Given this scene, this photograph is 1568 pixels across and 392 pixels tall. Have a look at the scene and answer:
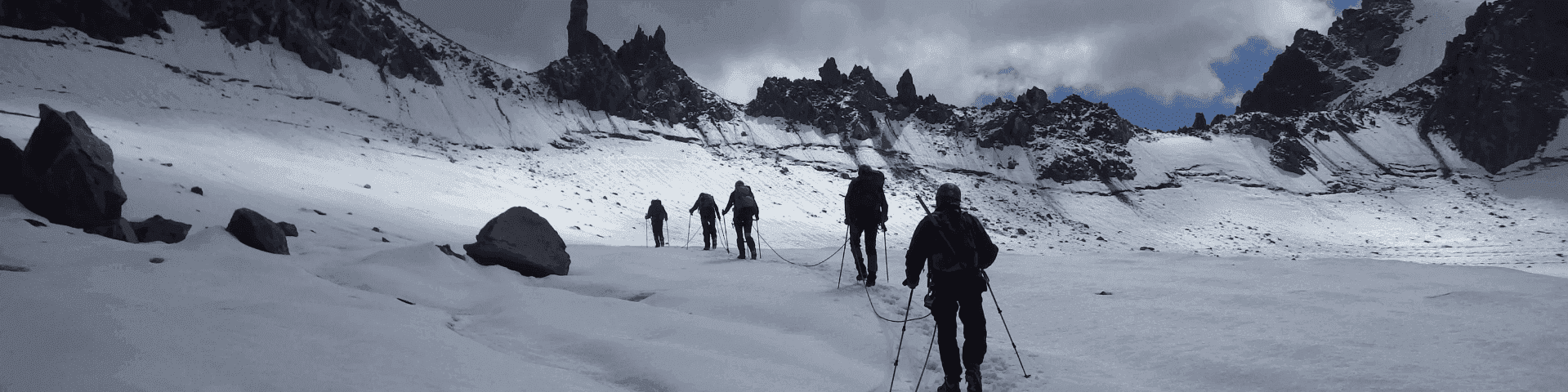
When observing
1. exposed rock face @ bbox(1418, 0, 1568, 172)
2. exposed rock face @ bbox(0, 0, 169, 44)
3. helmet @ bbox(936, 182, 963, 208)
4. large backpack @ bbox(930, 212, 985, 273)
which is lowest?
large backpack @ bbox(930, 212, 985, 273)

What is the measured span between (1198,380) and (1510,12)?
93.8 m

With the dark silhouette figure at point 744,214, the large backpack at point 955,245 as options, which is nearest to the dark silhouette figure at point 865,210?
the large backpack at point 955,245

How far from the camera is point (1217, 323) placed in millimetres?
5016

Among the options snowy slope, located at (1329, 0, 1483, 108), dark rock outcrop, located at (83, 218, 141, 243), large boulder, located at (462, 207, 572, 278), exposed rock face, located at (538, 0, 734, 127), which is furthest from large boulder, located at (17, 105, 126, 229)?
snowy slope, located at (1329, 0, 1483, 108)

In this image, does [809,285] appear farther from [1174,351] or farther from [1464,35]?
[1464,35]

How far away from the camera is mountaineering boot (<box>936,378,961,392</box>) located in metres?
4.06

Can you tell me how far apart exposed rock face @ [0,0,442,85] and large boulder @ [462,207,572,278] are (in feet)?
130

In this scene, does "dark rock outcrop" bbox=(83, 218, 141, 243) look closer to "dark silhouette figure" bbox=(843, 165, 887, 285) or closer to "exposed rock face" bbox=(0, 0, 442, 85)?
"dark silhouette figure" bbox=(843, 165, 887, 285)

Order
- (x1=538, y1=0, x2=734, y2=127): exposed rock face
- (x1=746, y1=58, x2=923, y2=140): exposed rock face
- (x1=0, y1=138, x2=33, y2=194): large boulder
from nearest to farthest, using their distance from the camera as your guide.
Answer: (x1=0, y1=138, x2=33, y2=194): large boulder → (x1=538, y1=0, x2=734, y2=127): exposed rock face → (x1=746, y1=58, x2=923, y2=140): exposed rock face

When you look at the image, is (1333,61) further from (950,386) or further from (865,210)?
→ (950,386)

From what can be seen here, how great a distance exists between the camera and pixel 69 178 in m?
7.22

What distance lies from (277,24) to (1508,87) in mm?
102373

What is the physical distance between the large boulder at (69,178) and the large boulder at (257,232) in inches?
58.1

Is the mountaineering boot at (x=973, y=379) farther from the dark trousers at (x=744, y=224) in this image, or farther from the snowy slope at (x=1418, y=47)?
the snowy slope at (x=1418, y=47)
